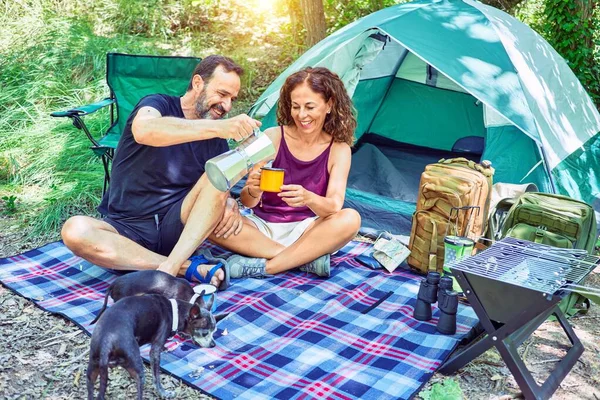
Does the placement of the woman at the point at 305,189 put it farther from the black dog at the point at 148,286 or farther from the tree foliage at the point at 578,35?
the tree foliage at the point at 578,35

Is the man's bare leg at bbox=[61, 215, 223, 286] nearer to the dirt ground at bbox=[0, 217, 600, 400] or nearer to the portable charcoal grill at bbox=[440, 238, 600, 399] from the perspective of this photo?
the dirt ground at bbox=[0, 217, 600, 400]

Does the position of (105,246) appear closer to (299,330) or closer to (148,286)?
→ (148,286)

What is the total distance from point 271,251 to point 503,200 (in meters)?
1.30

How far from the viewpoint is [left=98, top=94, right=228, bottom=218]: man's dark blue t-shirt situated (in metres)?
2.90

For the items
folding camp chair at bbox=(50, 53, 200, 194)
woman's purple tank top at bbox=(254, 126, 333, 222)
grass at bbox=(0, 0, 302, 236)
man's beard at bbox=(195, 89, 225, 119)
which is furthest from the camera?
grass at bbox=(0, 0, 302, 236)

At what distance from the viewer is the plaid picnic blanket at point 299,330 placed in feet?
7.29

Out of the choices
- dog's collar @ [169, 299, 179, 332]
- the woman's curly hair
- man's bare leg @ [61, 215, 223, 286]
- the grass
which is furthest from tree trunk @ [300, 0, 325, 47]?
dog's collar @ [169, 299, 179, 332]

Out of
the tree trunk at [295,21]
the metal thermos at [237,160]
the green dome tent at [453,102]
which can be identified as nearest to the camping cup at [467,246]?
the green dome tent at [453,102]

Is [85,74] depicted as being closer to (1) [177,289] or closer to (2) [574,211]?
(1) [177,289]

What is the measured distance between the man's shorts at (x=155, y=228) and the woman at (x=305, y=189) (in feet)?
0.80

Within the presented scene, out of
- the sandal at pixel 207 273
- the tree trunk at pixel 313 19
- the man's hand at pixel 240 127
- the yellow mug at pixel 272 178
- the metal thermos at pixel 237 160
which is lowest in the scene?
the sandal at pixel 207 273

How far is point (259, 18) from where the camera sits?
26.5 feet

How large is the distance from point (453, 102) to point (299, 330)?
2.98m

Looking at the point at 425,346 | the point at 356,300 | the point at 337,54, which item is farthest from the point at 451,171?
the point at 337,54
